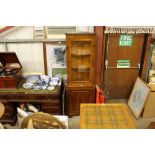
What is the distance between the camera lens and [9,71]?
10.9ft

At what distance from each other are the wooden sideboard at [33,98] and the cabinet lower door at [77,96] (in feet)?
0.77

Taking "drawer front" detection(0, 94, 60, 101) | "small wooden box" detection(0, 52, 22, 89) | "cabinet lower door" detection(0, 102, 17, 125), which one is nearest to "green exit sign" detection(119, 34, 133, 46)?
"drawer front" detection(0, 94, 60, 101)

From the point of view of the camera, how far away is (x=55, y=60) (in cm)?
354

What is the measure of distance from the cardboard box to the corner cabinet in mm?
989

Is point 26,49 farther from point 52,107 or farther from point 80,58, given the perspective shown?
point 52,107

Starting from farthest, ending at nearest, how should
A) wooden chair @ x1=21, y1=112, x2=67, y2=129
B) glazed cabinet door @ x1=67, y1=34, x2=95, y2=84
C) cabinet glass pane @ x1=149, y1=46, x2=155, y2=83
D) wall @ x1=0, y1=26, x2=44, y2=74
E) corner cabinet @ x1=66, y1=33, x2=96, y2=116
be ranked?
cabinet glass pane @ x1=149, y1=46, x2=155, y2=83
wall @ x1=0, y1=26, x2=44, y2=74
corner cabinet @ x1=66, y1=33, x2=96, y2=116
glazed cabinet door @ x1=67, y1=34, x2=95, y2=84
wooden chair @ x1=21, y1=112, x2=67, y2=129

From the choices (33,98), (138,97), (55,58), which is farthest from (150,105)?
(33,98)

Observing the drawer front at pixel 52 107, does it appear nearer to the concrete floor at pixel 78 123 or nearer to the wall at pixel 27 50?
the concrete floor at pixel 78 123

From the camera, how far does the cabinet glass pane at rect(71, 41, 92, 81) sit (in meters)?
3.24

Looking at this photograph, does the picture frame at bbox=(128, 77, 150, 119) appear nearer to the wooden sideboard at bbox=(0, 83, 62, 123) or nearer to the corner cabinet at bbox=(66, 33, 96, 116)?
the corner cabinet at bbox=(66, 33, 96, 116)

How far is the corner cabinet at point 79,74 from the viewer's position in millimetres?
3207
